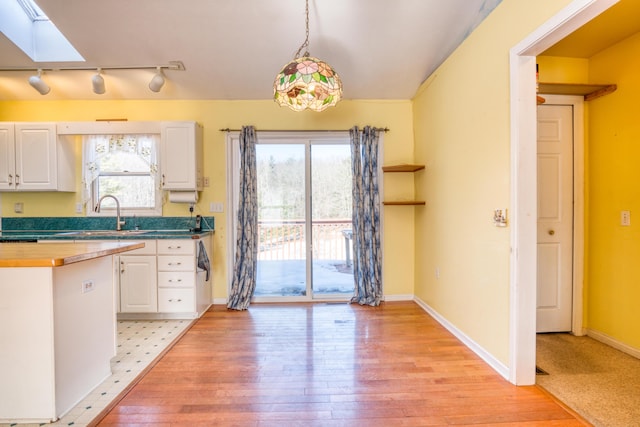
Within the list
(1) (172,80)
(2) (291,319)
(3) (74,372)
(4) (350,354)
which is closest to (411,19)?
(1) (172,80)

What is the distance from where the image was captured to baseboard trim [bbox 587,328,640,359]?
Result: 240 cm

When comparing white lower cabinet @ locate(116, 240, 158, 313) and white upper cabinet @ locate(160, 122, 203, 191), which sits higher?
white upper cabinet @ locate(160, 122, 203, 191)

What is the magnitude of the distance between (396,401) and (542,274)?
6.54 ft

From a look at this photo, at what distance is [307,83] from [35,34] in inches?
132

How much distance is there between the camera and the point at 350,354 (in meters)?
2.47

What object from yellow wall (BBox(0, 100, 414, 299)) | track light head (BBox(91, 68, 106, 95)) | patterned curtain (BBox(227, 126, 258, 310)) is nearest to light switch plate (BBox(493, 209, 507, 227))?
yellow wall (BBox(0, 100, 414, 299))

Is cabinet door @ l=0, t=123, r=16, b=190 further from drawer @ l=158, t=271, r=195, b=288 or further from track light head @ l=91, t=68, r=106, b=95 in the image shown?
drawer @ l=158, t=271, r=195, b=288

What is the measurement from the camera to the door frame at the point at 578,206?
9.09ft

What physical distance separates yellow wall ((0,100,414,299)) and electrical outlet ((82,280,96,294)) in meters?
1.90

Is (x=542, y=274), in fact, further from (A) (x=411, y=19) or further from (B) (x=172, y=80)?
(B) (x=172, y=80)

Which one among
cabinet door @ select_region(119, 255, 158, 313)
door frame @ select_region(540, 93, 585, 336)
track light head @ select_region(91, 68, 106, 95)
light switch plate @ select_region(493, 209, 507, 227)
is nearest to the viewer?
light switch plate @ select_region(493, 209, 507, 227)

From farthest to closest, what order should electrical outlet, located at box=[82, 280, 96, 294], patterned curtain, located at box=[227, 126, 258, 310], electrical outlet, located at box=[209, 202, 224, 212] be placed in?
electrical outlet, located at box=[209, 202, 224, 212] → patterned curtain, located at box=[227, 126, 258, 310] → electrical outlet, located at box=[82, 280, 96, 294]

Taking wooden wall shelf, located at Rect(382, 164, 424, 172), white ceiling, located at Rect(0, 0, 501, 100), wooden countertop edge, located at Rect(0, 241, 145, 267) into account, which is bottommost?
wooden countertop edge, located at Rect(0, 241, 145, 267)

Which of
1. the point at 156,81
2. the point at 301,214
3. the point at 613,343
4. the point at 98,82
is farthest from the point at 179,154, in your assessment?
the point at 613,343
